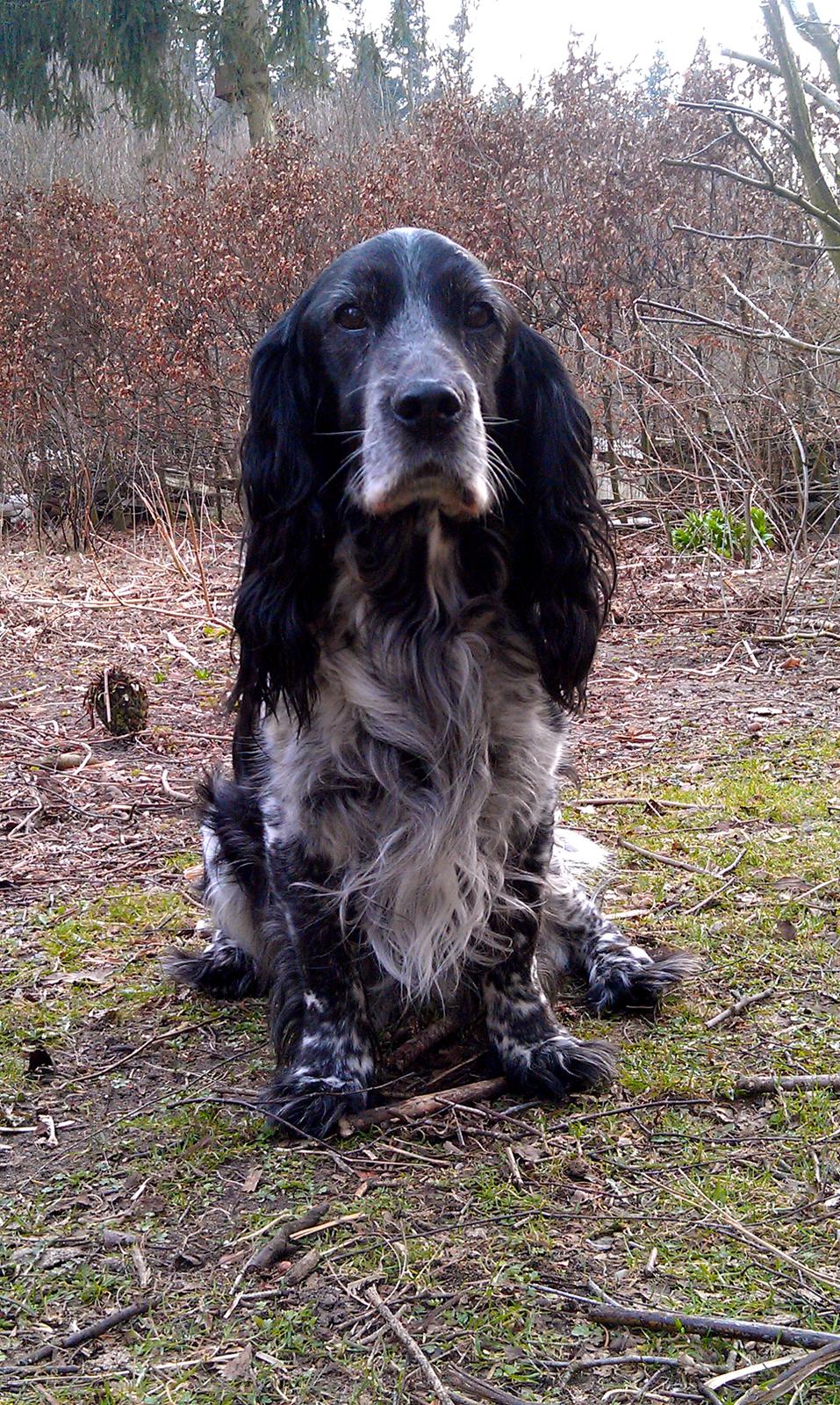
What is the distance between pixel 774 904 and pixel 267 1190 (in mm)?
1748

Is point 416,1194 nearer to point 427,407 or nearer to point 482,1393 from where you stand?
point 482,1393

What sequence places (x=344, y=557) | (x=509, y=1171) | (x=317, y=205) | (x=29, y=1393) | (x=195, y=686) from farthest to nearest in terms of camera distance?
(x=317, y=205), (x=195, y=686), (x=344, y=557), (x=509, y=1171), (x=29, y=1393)

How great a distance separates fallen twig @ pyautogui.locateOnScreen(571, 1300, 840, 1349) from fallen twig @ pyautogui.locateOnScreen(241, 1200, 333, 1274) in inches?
20.2

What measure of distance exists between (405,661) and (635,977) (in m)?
0.99

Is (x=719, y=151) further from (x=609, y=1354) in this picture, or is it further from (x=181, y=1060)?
(x=609, y=1354)

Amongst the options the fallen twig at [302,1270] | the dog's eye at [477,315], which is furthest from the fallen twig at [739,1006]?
the dog's eye at [477,315]

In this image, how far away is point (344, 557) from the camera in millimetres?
2859

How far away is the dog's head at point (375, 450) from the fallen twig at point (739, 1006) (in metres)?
0.80

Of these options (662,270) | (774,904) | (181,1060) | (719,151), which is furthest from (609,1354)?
(719,151)

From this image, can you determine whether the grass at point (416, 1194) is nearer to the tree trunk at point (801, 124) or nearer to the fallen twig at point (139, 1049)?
the fallen twig at point (139, 1049)

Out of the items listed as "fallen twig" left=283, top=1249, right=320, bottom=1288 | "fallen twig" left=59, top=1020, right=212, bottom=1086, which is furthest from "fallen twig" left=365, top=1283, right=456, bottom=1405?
"fallen twig" left=59, top=1020, right=212, bottom=1086

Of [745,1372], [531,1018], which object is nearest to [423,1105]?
[531,1018]

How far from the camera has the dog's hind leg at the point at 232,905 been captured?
3.27 metres

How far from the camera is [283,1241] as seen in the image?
2.18 metres
